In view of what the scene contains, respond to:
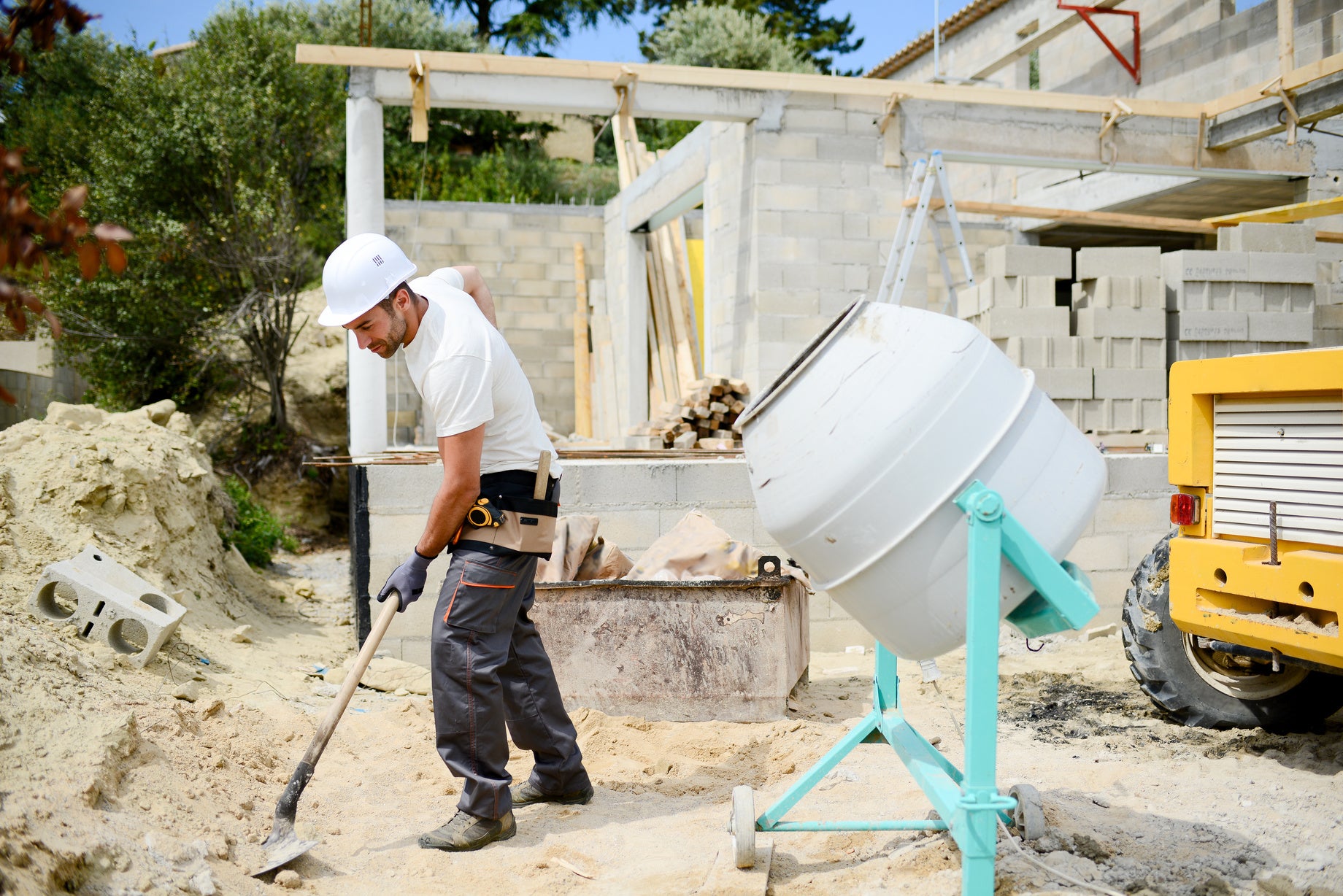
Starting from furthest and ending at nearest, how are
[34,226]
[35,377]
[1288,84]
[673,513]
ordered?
[35,377] → [1288,84] → [673,513] → [34,226]

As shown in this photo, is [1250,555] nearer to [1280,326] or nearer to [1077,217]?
[1280,326]

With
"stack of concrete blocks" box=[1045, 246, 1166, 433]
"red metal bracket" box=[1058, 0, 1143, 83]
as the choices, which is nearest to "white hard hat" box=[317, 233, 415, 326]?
"stack of concrete blocks" box=[1045, 246, 1166, 433]

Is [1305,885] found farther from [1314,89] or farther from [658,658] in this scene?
[1314,89]

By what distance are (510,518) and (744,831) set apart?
1116 millimetres

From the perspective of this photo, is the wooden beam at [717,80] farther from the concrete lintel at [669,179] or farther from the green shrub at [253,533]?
the green shrub at [253,533]

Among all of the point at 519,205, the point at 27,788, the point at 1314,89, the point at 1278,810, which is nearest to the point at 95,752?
the point at 27,788

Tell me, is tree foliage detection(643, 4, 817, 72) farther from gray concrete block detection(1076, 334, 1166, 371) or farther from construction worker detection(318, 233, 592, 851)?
construction worker detection(318, 233, 592, 851)

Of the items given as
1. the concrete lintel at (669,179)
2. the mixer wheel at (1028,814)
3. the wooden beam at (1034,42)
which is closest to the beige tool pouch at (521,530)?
the mixer wheel at (1028,814)

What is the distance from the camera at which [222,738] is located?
3604mm

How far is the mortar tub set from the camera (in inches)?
163

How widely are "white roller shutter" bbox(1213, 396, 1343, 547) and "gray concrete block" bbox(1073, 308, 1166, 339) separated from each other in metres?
3.07

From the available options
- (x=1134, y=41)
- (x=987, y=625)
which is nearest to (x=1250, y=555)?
(x=987, y=625)

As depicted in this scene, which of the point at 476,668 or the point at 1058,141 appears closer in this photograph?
the point at 476,668

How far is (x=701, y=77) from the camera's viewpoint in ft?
22.5
